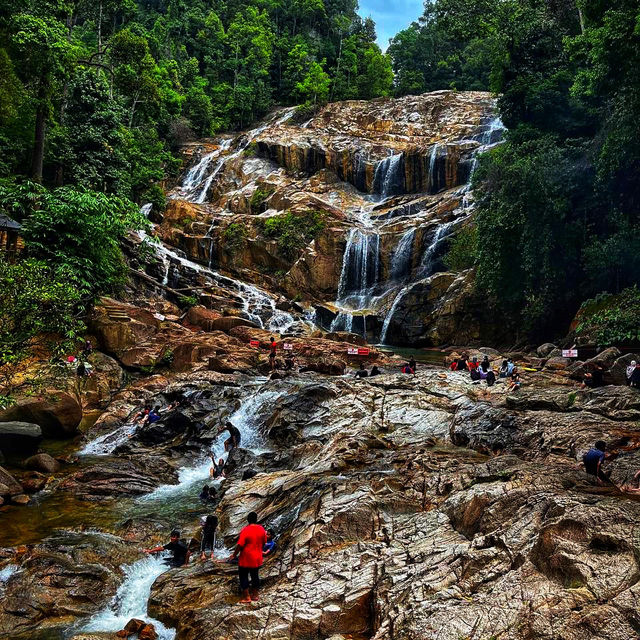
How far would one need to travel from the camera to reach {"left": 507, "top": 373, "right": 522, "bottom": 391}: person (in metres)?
17.2

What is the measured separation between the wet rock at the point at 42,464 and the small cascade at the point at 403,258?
2815cm

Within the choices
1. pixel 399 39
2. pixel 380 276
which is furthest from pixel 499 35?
pixel 399 39

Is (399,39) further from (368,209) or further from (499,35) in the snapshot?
(499,35)

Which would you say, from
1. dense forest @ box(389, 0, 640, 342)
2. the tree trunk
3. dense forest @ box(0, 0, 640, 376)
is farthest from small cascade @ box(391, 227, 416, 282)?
the tree trunk

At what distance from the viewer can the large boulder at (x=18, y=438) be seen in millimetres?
14852

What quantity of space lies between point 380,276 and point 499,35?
17390 mm

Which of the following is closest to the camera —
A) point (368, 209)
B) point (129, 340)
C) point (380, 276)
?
point (129, 340)

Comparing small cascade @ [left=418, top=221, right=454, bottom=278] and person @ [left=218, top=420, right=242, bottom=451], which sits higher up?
small cascade @ [left=418, top=221, right=454, bottom=278]

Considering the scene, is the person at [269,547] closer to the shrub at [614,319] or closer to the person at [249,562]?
the person at [249,562]

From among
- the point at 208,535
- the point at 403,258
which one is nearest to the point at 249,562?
the point at 208,535

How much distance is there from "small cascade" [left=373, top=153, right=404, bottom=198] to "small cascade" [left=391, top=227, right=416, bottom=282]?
9.99 m

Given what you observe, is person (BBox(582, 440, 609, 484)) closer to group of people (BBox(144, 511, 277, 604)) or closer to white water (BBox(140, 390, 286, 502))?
group of people (BBox(144, 511, 277, 604))

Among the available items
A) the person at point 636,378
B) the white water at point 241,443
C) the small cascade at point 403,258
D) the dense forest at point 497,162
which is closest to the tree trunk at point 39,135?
the dense forest at point 497,162

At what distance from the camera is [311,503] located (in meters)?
9.05
